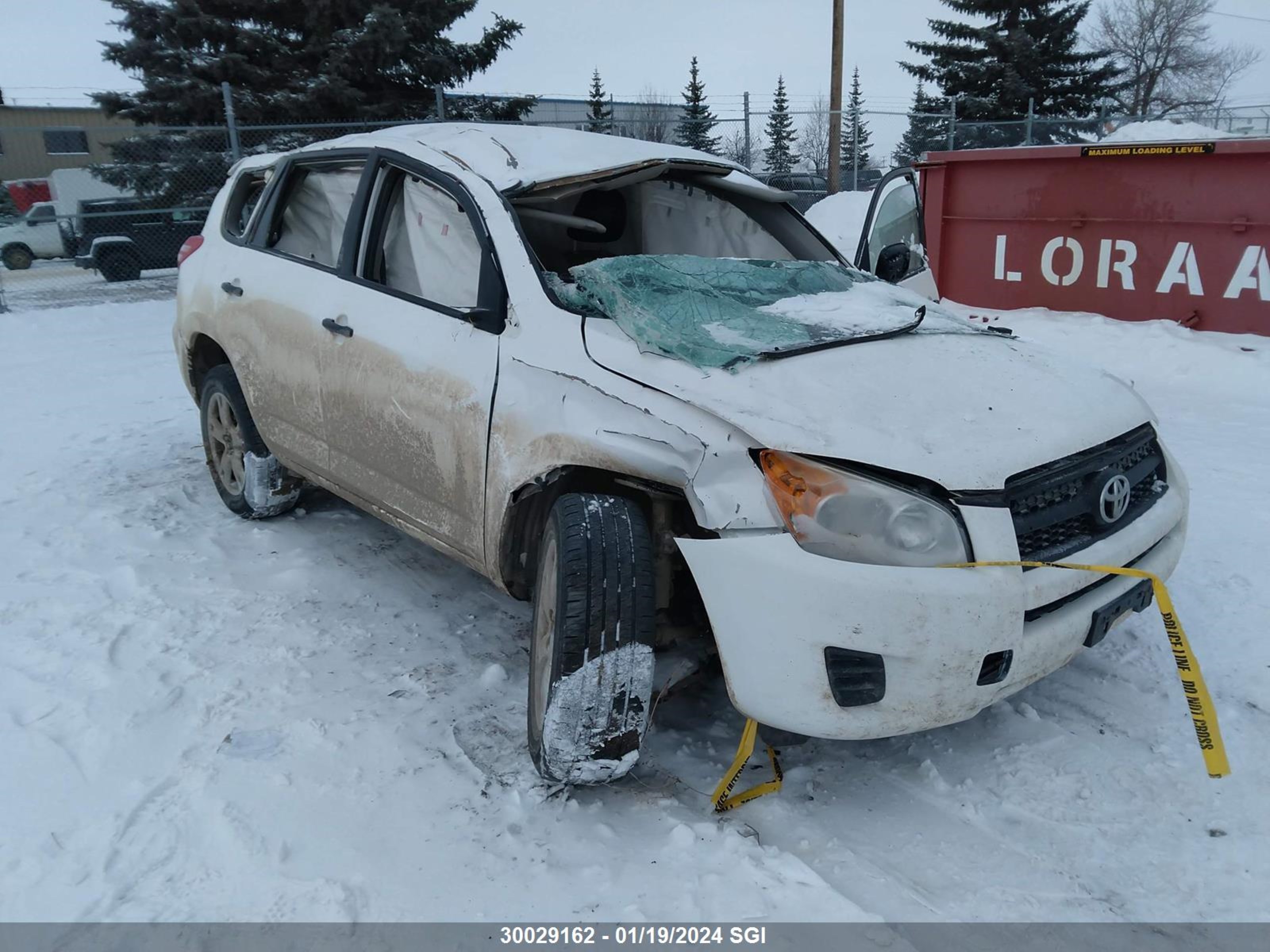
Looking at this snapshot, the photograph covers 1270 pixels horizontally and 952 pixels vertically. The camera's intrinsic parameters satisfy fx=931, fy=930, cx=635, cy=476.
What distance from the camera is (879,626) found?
2.14 metres

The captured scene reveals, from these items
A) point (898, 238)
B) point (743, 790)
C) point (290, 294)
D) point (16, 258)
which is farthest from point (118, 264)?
point (743, 790)

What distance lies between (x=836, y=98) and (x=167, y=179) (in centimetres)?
1265

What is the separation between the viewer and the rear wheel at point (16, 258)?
1964 centimetres

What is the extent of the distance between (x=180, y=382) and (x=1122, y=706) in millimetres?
7252

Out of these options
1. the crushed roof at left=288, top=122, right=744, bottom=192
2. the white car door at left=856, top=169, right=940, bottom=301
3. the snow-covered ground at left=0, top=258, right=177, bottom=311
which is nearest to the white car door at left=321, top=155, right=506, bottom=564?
the crushed roof at left=288, top=122, right=744, bottom=192

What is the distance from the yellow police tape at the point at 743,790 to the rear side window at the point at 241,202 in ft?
11.6

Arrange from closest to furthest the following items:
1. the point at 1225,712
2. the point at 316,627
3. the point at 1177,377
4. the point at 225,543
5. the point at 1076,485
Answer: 1. the point at 1076,485
2. the point at 1225,712
3. the point at 316,627
4. the point at 225,543
5. the point at 1177,377

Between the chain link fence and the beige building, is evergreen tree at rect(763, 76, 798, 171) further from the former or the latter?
the beige building

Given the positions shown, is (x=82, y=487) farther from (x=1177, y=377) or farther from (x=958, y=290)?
(x=958, y=290)

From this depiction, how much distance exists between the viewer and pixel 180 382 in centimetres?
766

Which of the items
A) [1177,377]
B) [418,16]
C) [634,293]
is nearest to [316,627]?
[634,293]

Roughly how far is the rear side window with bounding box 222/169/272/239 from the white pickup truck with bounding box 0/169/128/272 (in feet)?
50.7
